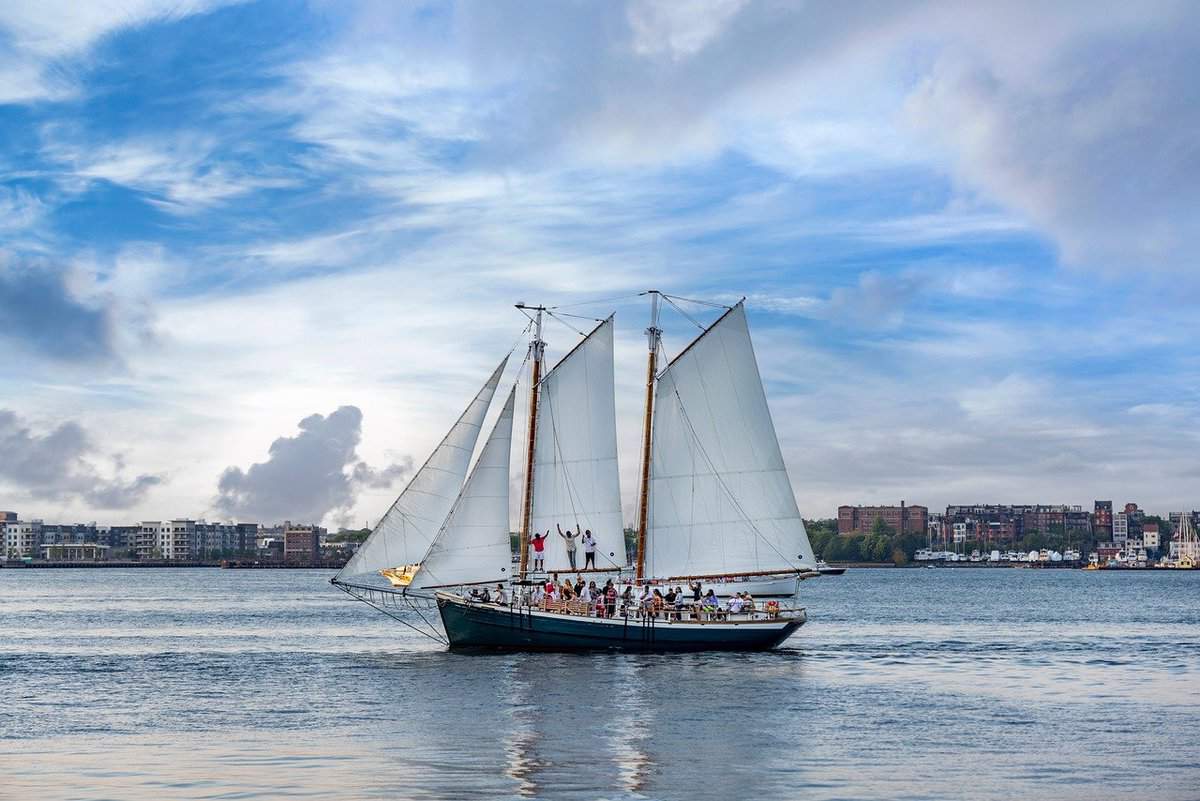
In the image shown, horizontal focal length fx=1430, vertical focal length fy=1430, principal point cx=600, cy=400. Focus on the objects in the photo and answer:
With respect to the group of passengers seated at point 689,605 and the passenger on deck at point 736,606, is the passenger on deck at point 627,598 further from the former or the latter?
the passenger on deck at point 736,606

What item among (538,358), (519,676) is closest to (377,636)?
(538,358)

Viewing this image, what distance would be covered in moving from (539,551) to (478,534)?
12.2ft

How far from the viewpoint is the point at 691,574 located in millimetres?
70312

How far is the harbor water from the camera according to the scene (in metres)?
32.4

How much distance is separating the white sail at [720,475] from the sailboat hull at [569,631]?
3.64m

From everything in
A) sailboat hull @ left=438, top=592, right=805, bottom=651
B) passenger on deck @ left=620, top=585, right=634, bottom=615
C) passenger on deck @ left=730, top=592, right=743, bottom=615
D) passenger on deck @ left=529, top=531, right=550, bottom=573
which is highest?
passenger on deck @ left=529, top=531, right=550, bottom=573

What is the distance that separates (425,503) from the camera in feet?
215

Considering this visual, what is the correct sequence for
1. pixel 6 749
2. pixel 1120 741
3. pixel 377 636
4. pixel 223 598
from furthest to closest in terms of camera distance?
pixel 223 598 < pixel 377 636 < pixel 1120 741 < pixel 6 749

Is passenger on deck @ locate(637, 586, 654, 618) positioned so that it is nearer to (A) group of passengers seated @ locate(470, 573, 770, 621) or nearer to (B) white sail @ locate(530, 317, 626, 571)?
(A) group of passengers seated @ locate(470, 573, 770, 621)

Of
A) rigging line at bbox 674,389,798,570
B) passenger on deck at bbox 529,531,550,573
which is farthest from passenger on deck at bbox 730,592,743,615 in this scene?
passenger on deck at bbox 529,531,550,573

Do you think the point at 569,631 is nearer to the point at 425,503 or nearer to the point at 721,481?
the point at 425,503

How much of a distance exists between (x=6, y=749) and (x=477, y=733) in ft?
41.4

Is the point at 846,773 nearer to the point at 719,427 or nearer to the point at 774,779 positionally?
the point at 774,779

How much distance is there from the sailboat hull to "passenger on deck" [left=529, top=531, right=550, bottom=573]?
3.05m
